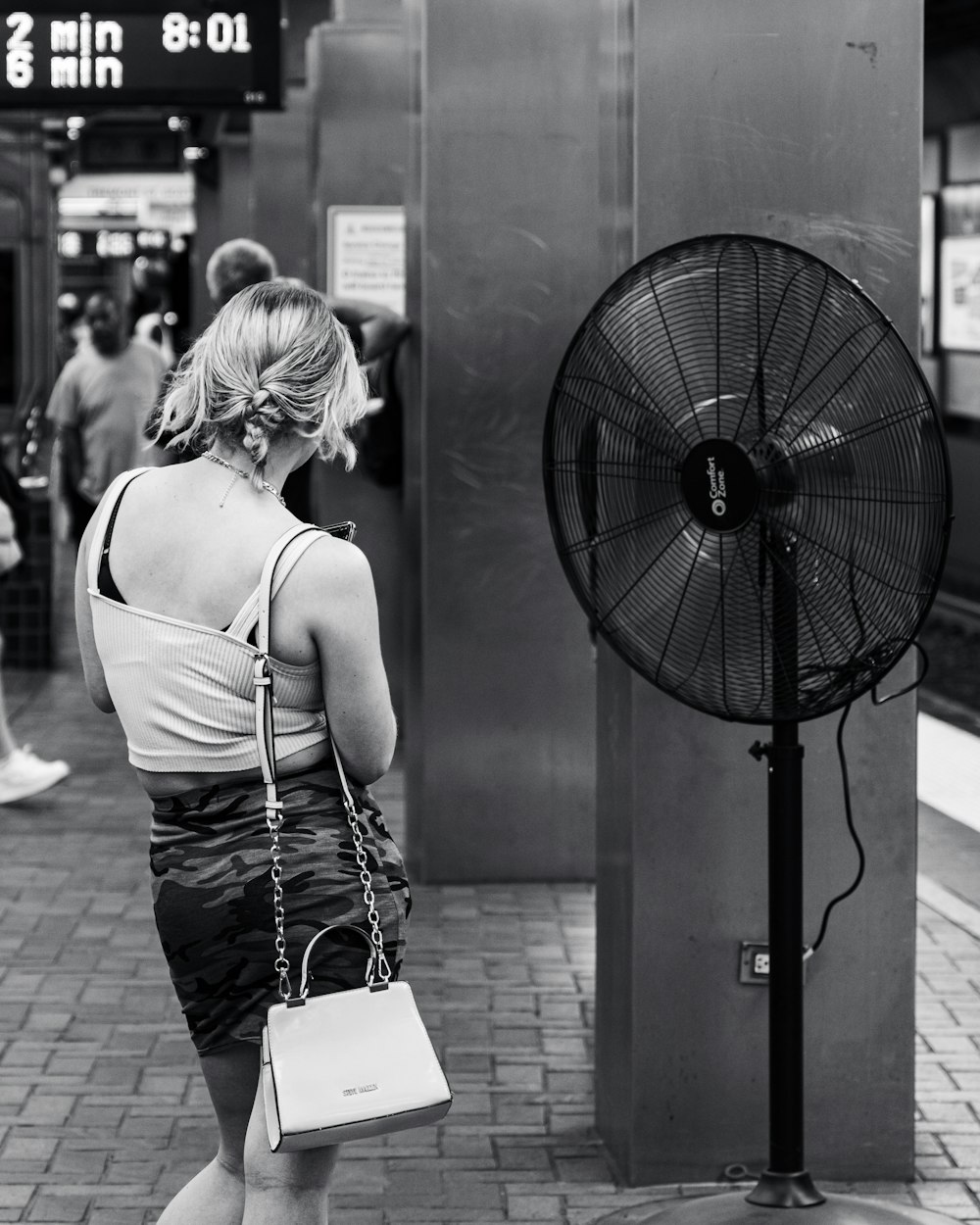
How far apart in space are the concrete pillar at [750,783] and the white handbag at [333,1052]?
1331mm

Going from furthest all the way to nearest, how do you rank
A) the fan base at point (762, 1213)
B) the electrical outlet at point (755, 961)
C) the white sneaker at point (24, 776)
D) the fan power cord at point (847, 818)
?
the white sneaker at point (24, 776), the electrical outlet at point (755, 961), the fan power cord at point (847, 818), the fan base at point (762, 1213)

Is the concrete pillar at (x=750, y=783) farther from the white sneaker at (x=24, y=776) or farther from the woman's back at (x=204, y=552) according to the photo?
the white sneaker at (x=24, y=776)

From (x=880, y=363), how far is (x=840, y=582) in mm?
371

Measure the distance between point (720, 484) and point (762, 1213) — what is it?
136cm

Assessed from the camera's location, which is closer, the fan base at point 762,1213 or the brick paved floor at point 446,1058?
the fan base at point 762,1213

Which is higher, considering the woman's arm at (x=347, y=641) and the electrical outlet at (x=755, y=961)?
the woman's arm at (x=347, y=641)

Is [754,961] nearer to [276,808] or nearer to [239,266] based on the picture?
[276,808]

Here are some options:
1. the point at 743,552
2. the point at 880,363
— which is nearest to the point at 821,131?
the point at 880,363

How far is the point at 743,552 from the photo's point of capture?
3477 millimetres

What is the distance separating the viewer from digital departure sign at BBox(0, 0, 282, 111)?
310 inches

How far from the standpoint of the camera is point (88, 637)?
3002 millimetres

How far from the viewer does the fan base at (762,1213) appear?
3721 millimetres

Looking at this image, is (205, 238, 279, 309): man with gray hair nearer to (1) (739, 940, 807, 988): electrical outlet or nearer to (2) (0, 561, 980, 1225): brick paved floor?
(2) (0, 561, 980, 1225): brick paved floor

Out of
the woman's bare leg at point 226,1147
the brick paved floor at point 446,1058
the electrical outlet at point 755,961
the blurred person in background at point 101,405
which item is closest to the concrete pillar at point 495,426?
the brick paved floor at point 446,1058
